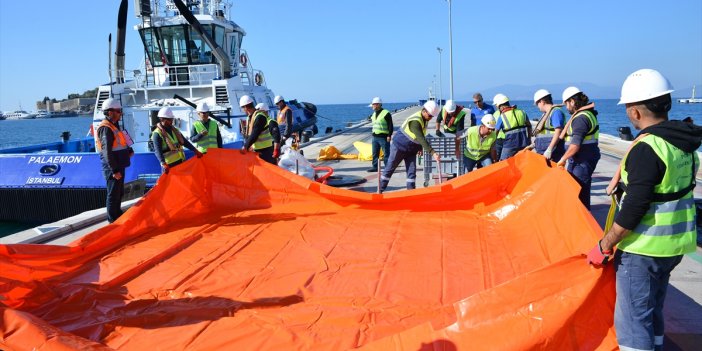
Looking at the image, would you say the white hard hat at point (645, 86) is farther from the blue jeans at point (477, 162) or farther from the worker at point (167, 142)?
the worker at point (167, 142)

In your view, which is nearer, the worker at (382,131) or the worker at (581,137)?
the worker at (581,137)

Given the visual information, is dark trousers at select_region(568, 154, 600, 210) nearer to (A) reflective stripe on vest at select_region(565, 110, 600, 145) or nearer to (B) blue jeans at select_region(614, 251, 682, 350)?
(A) reflective stripe on vest at select_region(565, 110, 600, 145)

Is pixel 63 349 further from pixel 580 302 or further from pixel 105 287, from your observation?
pixel 580 302

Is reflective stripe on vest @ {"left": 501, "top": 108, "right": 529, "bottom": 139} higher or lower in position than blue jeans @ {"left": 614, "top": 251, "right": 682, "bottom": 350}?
higher

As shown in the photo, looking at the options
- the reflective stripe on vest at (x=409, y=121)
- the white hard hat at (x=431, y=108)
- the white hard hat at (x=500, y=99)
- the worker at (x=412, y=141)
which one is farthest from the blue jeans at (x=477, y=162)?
the white hard hat at (x=431, y=108)

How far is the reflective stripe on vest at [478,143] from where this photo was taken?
7020 mm

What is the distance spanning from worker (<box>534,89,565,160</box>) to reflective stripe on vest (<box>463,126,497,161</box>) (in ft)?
2.22

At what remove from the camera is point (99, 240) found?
457 cm

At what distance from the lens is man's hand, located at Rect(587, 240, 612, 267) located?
238 cm

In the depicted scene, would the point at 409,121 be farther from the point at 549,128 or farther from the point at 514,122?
the point at 549,128

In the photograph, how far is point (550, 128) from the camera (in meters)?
5.85

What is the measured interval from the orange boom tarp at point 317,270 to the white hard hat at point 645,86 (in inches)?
32.5

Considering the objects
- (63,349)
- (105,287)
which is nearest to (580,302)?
(63,349)

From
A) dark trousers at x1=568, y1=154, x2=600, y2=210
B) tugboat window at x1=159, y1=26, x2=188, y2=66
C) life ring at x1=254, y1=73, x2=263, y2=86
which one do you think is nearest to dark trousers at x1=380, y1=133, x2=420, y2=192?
dark trousers at x1=568, y1=154, x2=600, y2=210
